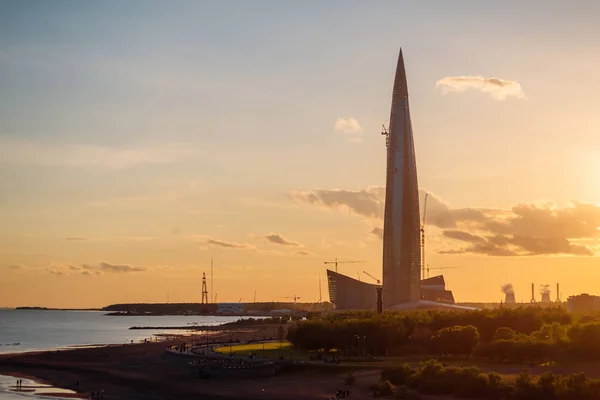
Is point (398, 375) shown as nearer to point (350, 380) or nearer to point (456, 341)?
point (350, 380)

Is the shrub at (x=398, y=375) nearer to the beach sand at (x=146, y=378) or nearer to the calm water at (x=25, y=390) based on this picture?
the beach sand at (x=146, y=378)

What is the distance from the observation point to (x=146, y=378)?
321 ft

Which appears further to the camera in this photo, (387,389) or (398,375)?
(398,375)

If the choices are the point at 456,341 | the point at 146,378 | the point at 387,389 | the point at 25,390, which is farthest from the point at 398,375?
the point at 25,390

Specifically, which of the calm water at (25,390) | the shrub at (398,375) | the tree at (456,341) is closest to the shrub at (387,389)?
the shrub at (398,375)

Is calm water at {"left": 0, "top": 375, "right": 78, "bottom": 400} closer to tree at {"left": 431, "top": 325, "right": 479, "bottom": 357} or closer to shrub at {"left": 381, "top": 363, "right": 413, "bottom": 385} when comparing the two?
shrub at {"left": 381, "top": 363, "right": 413, "bottom": 385}

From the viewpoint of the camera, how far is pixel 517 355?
95.6m

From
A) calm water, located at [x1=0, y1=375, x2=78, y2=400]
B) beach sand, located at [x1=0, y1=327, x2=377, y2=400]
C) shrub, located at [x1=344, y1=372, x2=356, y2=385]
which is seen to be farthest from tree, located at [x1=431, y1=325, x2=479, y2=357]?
calm water, located at [x1=0, y1=375, x2=78, y2=400]

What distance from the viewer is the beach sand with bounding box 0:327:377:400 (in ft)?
265

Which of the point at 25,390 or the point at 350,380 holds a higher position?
the point at 350,380

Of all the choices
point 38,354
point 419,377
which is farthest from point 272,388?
point 38,354

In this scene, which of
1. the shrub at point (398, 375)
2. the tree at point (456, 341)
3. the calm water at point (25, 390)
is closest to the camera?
the shrub at point (398, 375)

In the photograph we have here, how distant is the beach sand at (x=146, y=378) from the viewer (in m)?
80.6

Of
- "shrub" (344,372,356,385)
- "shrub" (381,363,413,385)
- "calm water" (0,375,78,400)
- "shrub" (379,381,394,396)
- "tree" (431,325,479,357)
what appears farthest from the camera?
"tree" (431,325,479,357)
